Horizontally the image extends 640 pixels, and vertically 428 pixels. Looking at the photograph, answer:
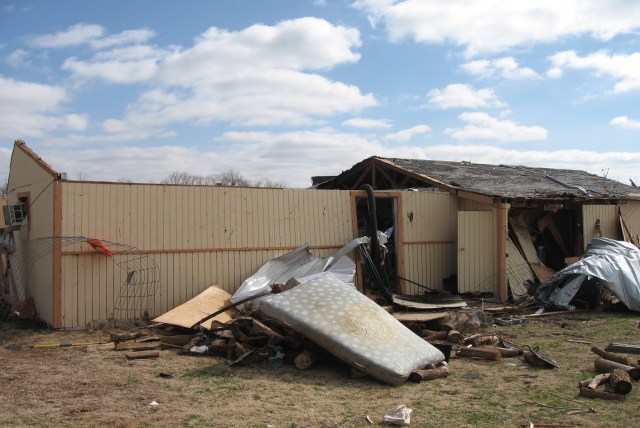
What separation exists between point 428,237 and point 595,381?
7.00m

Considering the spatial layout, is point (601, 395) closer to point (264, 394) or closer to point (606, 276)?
point (264, 394)

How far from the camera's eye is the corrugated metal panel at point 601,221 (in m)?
14.9

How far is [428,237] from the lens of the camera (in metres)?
13.5

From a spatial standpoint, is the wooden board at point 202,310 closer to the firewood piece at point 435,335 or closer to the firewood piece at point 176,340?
the firewood piece at point 176,340

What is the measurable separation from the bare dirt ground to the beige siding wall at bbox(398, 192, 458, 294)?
4777 millimetres

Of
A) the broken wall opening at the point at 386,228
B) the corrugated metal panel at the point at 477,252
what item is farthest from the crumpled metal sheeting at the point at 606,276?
the broken wall opening at the point at 386,228

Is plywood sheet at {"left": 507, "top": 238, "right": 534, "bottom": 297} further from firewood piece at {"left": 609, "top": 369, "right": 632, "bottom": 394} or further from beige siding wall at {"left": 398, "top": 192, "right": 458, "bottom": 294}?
firewood piece at {"left": 609, "top": 369, "right": 632, "bottom": 394}

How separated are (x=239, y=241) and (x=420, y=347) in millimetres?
4930

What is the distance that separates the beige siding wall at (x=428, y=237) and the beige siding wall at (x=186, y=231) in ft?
4.95

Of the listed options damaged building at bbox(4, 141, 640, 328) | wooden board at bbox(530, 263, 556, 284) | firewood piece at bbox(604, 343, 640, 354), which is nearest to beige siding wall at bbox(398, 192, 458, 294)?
damaged building at bbox(4, 141, 640, 328)

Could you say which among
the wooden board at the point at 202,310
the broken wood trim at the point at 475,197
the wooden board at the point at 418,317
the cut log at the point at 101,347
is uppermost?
the broken wood trim at the point at 475,197

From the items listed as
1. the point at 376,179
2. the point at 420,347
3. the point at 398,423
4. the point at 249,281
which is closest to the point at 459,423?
the point at 398,423

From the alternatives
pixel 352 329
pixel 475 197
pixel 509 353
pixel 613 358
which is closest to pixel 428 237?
pixel 475 197

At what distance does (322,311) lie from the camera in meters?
7.73
